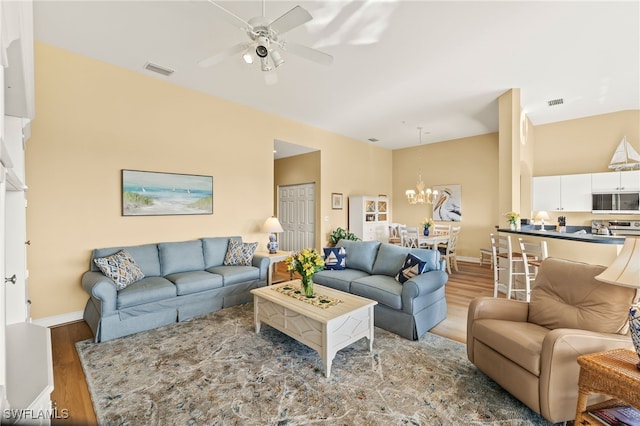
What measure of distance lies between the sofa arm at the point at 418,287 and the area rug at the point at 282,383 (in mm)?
414

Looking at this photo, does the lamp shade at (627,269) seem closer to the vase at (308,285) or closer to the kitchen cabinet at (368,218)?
the vase at (308,285)

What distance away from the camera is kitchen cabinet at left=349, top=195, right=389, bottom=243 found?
23.6ft

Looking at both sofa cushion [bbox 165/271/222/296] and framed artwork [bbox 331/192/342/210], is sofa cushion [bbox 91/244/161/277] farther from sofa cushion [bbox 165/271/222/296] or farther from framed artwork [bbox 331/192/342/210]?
framed artwork [bbox 331/192/342/210]

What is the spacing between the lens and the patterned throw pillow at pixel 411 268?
3231 mm

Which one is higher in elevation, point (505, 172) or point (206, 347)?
point (505, 172)

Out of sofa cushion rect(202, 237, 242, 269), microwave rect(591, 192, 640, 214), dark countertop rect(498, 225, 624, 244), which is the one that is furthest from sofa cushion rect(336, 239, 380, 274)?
microwave rect(591, 192, 640, 214)

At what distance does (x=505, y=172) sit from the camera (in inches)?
181

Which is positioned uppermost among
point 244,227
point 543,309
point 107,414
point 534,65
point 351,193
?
point 534,65

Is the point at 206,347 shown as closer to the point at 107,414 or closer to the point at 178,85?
the point at 107,414

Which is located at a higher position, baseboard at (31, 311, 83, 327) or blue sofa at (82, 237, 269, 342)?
blue sofa at (82, 237, 269, 342)

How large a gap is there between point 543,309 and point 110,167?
494 cm

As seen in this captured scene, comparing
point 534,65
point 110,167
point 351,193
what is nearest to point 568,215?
point 534,65

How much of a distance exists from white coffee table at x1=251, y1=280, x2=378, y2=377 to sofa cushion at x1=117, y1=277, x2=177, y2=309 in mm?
1135

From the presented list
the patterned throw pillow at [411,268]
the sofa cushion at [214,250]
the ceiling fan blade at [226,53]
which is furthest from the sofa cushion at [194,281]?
the ceiling fan blade at [226,53]
